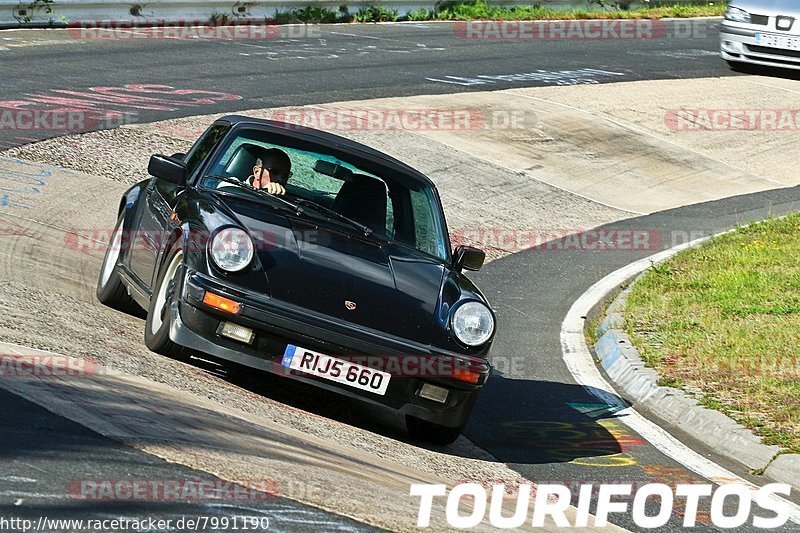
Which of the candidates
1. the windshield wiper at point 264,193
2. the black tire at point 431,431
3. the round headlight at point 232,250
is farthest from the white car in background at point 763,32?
the round headlight at point 232,250

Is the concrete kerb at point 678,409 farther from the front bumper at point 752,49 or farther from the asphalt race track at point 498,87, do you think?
the front bumper at point 752,49

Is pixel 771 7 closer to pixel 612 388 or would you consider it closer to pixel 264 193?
pixel 612 388

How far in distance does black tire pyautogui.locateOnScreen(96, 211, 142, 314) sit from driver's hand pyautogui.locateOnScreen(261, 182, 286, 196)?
1136 mm

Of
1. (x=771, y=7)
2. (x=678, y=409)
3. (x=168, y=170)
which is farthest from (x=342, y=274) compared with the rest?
(x=771, y=7)

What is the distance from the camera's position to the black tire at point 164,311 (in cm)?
670

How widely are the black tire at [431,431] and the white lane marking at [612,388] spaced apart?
4.27 ft

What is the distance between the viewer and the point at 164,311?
22.1 feet

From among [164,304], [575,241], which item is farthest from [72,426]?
[575,241]

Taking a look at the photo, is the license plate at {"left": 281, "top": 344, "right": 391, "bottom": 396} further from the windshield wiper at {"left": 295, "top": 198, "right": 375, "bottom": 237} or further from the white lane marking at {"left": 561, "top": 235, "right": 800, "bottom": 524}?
the white lane marking at {"left": 561, "top": 235, "right": 800, "bottom": 524}

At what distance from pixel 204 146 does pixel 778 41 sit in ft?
45.8

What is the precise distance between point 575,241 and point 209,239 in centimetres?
716

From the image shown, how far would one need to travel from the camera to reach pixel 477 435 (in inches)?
286

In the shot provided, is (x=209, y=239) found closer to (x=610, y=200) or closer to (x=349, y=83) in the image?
(x=610, y=200)

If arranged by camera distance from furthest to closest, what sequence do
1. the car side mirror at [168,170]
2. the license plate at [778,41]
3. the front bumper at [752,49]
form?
the front bumper at [752,49], the license plate at [778,41], the car side mirror at [168,170]
